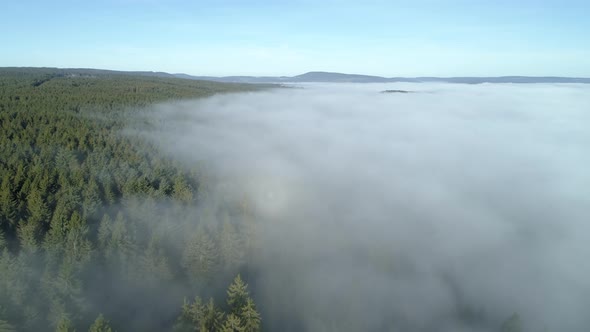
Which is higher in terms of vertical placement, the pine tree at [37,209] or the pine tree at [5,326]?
the pine tree at [37,209]

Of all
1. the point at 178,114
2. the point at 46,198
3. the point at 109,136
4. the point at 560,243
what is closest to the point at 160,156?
the point at 109,136

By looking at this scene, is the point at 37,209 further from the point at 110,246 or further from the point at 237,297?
the point at 237,297

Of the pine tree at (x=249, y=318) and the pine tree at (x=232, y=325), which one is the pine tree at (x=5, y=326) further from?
the pine tree at (x=249, y=318)

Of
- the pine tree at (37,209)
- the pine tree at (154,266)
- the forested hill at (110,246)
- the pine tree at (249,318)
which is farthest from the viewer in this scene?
the pine tree at (37,209)

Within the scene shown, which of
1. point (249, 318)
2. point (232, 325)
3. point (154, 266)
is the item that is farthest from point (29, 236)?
point (249, 318)

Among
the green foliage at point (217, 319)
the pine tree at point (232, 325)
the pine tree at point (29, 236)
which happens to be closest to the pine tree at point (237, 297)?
the green foliage at point (217, 319)

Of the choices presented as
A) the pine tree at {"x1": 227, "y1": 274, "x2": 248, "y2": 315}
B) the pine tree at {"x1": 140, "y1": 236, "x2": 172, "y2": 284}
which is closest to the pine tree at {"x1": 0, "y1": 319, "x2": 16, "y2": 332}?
the pine tree at {"x1": 140, "y1": 236, "x2": 172, "y2": 284}

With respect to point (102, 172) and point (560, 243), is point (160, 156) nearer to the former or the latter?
point (102, 172)

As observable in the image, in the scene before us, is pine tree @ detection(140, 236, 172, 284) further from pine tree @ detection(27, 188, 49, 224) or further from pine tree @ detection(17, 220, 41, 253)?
pine tree @ detection(27, 188, 49, 224)
